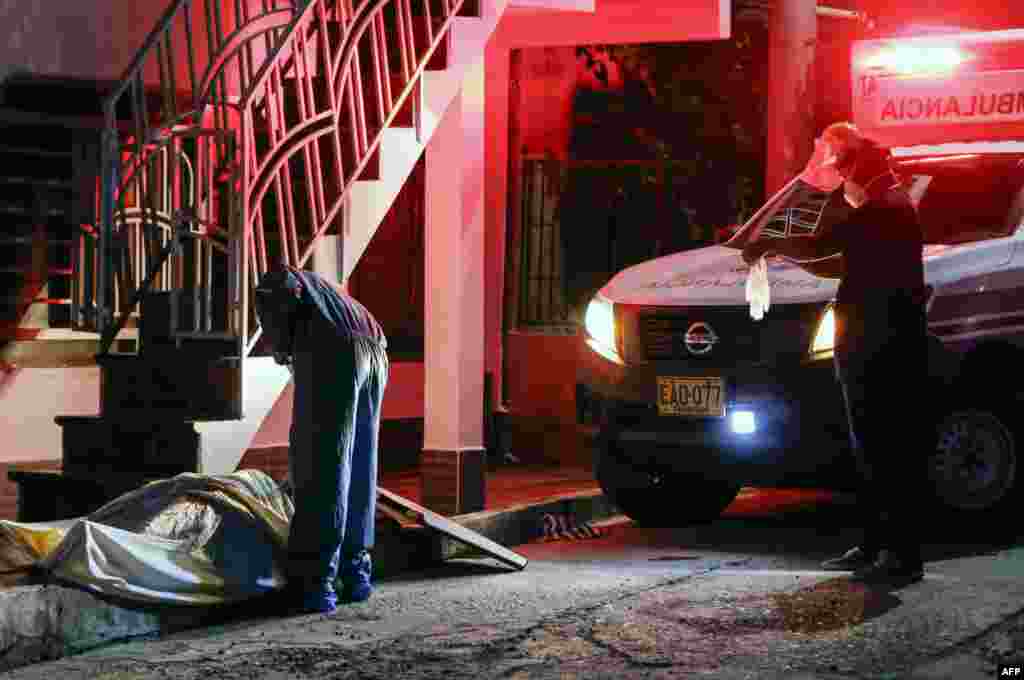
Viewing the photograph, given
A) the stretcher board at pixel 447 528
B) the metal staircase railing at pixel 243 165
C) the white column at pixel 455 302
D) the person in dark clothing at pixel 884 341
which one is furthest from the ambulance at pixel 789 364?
the metal staircase railing at pixel 243 165

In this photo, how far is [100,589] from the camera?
7.46 meters

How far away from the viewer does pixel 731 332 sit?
9867 mm

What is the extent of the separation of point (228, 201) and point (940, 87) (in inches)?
192

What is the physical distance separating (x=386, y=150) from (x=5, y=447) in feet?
9.26

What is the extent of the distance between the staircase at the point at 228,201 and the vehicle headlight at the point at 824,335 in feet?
7.64

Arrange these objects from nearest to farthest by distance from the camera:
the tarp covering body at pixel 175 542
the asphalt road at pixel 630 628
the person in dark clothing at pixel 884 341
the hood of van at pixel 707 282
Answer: the asphalt road at pixel 630 628, the tarp covering body at pixel 175 542, the person in dark clothing at pixel 884 341, the hood of van at pixel 707 282

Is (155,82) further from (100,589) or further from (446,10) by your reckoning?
(100,589)

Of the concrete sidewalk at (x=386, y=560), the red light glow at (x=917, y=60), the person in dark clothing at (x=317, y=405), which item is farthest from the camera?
the red light glow at (x=917, y=60)

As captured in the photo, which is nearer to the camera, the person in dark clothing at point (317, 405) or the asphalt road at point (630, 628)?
the asphalt road at point (630, 628)

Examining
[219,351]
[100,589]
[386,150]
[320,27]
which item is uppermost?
[320,27]

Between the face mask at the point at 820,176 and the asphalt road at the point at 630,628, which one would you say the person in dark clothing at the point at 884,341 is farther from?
the face mask at the point at 820,176

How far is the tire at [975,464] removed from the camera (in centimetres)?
980

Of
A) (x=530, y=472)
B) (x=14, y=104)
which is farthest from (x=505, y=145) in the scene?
(x=14, y=104)

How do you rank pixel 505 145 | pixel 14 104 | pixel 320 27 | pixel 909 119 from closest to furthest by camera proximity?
pixel 320 27 → pixel 14 104 → pixel 909 119 → pixel 505 145
